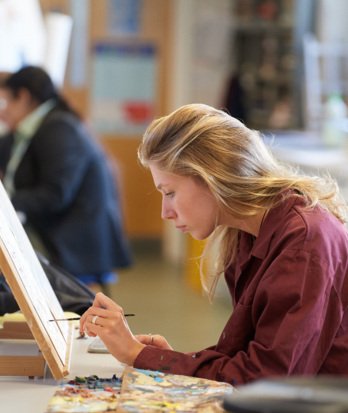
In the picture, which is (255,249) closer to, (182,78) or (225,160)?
(225,160)

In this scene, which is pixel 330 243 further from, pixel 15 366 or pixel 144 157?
pixel 15 366

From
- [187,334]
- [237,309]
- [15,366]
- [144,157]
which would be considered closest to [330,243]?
[237,309]

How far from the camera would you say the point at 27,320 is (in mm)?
1572

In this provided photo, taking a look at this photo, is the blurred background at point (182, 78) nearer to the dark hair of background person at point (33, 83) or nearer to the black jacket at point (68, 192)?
the black jacket at point (68, 192)

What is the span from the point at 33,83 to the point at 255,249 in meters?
2.58

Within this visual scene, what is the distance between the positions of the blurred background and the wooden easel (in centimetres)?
334

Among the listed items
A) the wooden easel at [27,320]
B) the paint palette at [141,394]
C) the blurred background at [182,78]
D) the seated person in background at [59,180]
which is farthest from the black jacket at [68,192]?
the paint palette at [141,394]

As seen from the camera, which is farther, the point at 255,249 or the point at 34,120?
the point at 34,120

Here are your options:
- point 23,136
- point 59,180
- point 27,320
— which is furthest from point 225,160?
point 23,136

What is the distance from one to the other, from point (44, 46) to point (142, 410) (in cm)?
353

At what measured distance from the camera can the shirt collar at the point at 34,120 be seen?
4.09 metres

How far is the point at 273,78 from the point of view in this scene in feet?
22.0

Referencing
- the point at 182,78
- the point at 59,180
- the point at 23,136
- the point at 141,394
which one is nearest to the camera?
the point at 141,394

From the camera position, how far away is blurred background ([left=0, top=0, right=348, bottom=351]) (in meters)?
5.82
